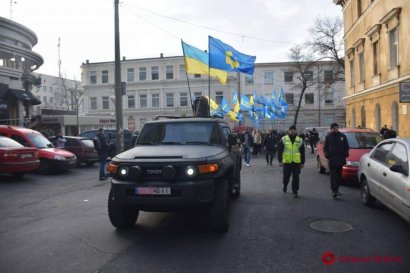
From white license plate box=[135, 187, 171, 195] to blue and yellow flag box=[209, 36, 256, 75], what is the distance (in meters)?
10.8

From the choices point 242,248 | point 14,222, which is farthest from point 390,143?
point 14,222

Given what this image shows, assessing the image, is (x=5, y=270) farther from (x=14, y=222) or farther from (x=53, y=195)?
(x=53, y=195)

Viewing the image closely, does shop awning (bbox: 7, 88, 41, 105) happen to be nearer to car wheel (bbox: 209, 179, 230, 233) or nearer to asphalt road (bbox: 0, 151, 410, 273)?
asphalt road (bbox: 0, 151, 410, 273)

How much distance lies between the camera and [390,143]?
7.26 m

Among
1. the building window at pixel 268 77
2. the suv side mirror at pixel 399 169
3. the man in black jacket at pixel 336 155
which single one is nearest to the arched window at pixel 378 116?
the man in black jacket at pixel 336 155

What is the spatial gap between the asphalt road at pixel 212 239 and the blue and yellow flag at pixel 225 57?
8278 millimetres

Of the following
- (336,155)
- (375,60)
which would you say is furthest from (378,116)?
(336,155)

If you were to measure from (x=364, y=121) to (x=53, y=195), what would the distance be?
21.7 m

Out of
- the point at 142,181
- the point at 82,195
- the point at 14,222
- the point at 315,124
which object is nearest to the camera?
the point at 142,181

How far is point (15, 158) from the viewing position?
11984mm

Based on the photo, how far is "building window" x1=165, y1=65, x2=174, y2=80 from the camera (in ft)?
184

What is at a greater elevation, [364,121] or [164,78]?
[164,78]

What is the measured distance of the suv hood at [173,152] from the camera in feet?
19.0

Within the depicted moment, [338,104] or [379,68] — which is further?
[338,104]
